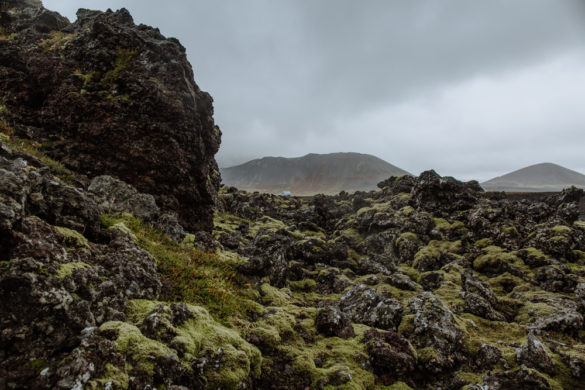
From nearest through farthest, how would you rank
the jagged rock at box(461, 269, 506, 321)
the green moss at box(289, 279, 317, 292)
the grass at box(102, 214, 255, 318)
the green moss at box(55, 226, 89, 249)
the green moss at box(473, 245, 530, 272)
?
the green moss at box(55, 226, 89, 249)
the grass at box(102, 214, 255, 318)
the jagged rock at box(461, 269, 506, 321)
the green moss at box(289, 279, 317, 292)
the green moss at box(473, 245, 530, 272)

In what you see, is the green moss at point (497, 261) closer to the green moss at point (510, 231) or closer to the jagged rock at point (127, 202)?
the green moss at point (510, 231)

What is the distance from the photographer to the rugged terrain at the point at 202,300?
4.88 metres

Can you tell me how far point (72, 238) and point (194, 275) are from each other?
4461 mm

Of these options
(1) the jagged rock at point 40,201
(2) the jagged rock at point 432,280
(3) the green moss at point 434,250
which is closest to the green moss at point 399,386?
(1) the jagged rock at point 40,201

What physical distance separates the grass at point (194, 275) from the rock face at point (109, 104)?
661cm

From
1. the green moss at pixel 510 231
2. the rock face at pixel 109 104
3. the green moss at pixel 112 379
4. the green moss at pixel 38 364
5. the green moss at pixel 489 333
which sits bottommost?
the green moss at pixel 489 333

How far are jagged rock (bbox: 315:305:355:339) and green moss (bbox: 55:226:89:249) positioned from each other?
833 centimetres

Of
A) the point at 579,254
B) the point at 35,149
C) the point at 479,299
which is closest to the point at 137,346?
the point at 479,299

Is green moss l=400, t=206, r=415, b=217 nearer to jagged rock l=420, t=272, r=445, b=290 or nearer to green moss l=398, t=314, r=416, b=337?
jagged rock l=420, t=272, r=445, b=290

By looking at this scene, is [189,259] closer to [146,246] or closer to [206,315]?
[146,246]

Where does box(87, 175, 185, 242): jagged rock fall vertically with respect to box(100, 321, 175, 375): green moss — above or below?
above

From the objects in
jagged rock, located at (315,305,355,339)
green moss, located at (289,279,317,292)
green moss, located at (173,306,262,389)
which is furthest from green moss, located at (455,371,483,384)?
green moss, located at (289,279,317,292)

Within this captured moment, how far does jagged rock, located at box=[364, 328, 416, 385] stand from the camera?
7922 mm

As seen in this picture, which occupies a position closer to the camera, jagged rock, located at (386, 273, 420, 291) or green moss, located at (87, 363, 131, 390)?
green moss, located at (87, 363, 131, 390)
